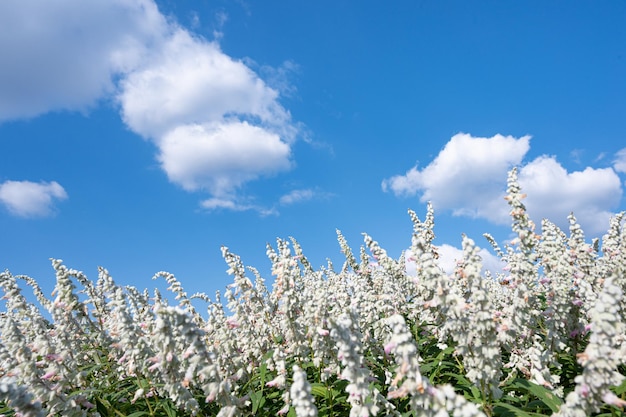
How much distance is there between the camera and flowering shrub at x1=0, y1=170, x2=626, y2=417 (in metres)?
4.98

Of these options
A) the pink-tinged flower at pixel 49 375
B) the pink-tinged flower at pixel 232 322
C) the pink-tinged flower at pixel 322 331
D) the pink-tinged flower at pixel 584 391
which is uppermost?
the pink-tinged flower at pixel 232 322

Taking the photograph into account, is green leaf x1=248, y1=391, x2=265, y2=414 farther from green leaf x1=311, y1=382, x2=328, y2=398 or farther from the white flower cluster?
the white flower cluster

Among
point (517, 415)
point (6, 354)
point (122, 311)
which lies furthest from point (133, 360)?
point (517, 415)

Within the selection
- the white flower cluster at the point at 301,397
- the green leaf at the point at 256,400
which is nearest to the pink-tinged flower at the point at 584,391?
the white flower cluster at the point at 301,397

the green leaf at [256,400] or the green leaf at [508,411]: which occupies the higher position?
the green leaf at [256,400]

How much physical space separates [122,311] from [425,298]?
6.94 m

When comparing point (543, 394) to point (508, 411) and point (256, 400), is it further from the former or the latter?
point (256, 400)

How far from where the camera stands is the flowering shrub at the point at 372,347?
16.4 feet

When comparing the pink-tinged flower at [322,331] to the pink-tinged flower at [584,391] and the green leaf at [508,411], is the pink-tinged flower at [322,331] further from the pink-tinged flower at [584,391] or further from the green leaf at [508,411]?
the pink-tinged flower at [584,391]

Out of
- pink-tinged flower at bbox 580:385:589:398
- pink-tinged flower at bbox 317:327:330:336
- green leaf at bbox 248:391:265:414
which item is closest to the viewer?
pink-tinged flower at bbox 580:385:589:398

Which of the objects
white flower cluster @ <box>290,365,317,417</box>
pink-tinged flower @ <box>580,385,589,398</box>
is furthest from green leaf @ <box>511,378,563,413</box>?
white flower cluster @ <box>290,365,317,417</box>

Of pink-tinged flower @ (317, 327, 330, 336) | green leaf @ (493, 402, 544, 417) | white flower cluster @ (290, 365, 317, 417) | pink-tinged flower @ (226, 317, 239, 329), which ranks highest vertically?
pink-tinged flower @ (226, 317, 239, 329)

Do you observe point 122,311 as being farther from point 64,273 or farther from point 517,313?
point 517,313

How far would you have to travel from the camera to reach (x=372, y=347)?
955cm
